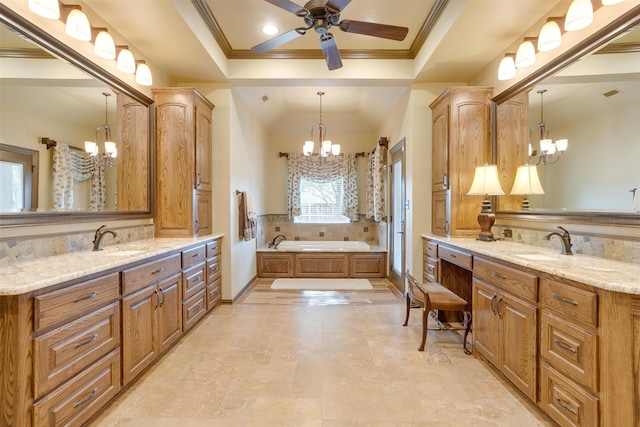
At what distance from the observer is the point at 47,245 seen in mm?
2018

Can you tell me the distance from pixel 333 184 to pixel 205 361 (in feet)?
15.1

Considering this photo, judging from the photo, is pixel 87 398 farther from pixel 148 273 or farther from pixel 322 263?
pixel 322 263

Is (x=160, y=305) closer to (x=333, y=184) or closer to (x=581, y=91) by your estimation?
(x=581, y=91)

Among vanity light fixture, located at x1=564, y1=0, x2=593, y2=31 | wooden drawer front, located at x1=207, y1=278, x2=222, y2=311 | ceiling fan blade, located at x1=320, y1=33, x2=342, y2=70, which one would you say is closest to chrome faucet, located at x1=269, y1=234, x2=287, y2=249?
wooden drawer front, located at x1=207, y1=278, x2=222, y2=311

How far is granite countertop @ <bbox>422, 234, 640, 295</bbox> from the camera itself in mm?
1336

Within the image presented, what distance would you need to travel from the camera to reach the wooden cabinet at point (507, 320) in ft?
5.90

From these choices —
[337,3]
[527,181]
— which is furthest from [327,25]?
[527,181]

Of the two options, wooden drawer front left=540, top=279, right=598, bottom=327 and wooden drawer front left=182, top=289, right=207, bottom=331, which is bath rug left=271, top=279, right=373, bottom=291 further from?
wooden drawer front left=540, top=279, right=598, bottom=327

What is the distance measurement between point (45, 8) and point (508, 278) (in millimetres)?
3397

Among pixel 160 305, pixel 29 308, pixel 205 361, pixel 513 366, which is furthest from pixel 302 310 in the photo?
pixel 29 308

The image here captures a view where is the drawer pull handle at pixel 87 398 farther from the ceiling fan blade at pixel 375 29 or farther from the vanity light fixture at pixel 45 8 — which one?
the ceiling fan blade at pixel 375 29

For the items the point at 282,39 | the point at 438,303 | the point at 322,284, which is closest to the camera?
the point at 282,39

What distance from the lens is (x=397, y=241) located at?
464cm

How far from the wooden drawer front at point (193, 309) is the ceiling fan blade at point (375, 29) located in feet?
9.03
